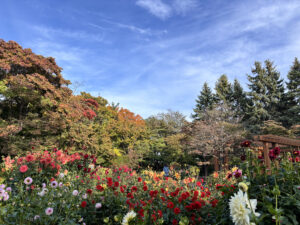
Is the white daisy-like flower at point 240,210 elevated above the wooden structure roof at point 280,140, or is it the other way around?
the wooden structure roof at point 280,140

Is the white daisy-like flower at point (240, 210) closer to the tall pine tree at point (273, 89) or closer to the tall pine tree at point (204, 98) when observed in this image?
the tall pine tree at point (273, 89)

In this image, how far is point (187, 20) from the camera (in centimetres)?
604

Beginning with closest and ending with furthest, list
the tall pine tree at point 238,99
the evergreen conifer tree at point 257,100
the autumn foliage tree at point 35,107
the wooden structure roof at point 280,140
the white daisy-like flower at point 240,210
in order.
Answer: the white daisy-like flower at point 240,210 < the wooden structure roof at point 280,140 < the autumn foliage tree at point 35,107 < the evergreen conifer tree at point 257,100 < the tall pine tree at point 238,99

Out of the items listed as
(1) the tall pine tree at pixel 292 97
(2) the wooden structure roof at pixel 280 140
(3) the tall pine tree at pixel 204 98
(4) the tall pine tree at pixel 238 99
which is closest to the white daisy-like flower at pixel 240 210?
(2) the wooden structure roof at pixel 280 140

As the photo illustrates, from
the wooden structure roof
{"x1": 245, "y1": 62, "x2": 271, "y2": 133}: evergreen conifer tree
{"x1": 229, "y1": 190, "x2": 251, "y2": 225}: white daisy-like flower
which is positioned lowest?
{"x1": 229, "y1": 190, "x2": 251, "y2": 225}: white daisy-like flower

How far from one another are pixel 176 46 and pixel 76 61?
11.5ft

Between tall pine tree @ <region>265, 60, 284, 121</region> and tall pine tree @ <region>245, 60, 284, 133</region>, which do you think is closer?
tall pine tree @ <region>245, 60, 284, 133</region>

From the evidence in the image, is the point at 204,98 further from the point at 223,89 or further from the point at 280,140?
the point at 280,140

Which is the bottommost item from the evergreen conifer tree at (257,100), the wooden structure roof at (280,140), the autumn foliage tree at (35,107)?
the wooden structure roof at (280,140)

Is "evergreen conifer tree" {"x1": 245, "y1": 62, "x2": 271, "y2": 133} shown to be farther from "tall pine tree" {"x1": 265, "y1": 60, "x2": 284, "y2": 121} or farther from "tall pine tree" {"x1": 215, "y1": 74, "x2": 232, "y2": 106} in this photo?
"tall pine tree" {"x1": 215, "y1": 74, "x2": 232, "y2": 106}

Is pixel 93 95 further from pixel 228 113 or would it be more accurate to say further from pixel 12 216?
pixel 12 216

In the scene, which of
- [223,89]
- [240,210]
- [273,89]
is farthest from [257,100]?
[240,210]

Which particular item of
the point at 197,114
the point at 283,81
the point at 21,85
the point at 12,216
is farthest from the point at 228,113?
the point at 12,216

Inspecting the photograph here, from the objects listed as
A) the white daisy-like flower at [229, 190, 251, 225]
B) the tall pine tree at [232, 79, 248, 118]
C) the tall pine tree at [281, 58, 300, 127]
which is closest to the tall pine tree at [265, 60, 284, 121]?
the tall pine tree at [281, 58, 300, 127]
